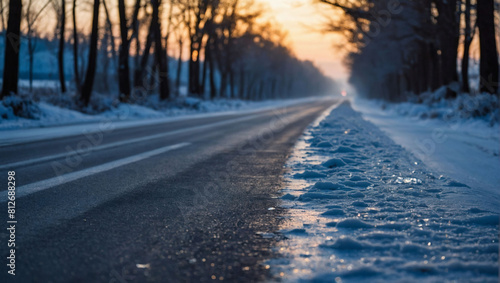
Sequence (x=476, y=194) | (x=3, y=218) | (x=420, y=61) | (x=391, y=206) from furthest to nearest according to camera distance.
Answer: (x=420, y=61)
(x=476, y=194)
(x=391, y=206)
(x=3, y=218)

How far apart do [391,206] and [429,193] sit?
28.7 inches

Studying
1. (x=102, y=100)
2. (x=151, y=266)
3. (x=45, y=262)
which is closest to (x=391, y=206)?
(x=151, y=266)

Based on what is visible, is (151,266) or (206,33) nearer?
(151,266)

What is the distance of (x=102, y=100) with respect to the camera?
18.6 metres

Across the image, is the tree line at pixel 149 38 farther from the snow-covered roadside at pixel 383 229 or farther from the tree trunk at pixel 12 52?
the snow-covered roadside at pixel 383 229

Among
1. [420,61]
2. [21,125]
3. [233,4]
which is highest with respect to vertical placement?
[233,4]

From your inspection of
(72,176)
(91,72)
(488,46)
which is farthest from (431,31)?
(72,176)

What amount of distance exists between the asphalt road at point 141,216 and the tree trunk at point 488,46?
10425 millimetres

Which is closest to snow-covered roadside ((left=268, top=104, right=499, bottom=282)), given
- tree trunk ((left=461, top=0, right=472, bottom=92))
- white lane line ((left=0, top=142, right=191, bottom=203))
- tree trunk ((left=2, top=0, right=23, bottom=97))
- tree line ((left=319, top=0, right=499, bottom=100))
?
white lane line ((left=0, top=142, right=191, bottom=203))

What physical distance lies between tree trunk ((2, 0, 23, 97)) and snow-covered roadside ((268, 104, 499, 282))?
1209 cm

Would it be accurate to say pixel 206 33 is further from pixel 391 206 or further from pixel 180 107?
pixel 391 206

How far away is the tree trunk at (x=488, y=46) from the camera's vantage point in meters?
13.2

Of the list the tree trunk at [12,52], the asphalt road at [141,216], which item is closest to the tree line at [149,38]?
the tree trunk at [12,52]

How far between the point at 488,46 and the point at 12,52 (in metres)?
15.4
